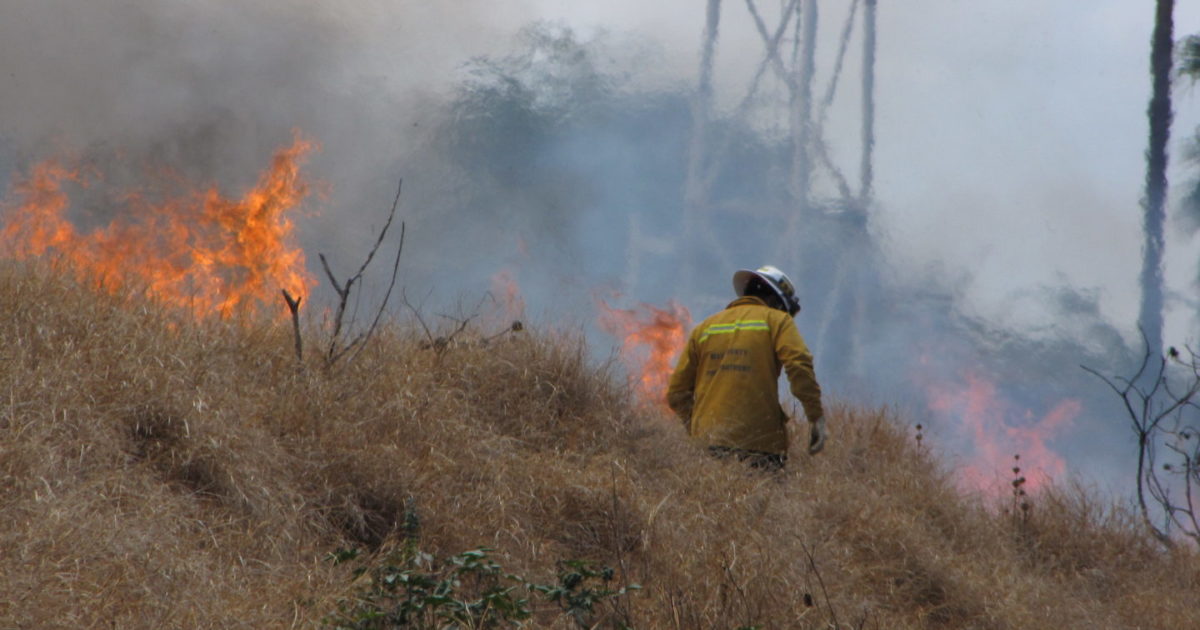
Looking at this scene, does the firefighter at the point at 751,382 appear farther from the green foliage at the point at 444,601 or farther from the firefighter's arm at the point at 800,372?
the green foliage at the point at 444,601

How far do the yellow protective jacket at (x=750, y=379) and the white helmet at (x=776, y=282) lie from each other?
0.64 feet

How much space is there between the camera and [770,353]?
23.1 feet

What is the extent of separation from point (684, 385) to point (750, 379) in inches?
25.3

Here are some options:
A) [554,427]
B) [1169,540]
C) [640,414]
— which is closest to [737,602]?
[554,427]

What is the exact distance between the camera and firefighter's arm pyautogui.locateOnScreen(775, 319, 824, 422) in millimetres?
6848

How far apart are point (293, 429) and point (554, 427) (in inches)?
77.4

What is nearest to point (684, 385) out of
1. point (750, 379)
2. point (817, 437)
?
point (750, 379)

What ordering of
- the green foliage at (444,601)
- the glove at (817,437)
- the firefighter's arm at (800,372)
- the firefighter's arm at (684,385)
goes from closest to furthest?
the green foliage at (444,601) → the firefighter's arm at (800,372) → the glove at (817,437) → the firefighter's arm at (684,385)


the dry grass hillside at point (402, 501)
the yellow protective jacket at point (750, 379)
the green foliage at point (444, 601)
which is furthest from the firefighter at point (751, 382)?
the green foliage at point (444, 601)

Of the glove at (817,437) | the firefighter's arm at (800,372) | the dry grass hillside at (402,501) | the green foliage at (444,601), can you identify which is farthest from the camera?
the glove at (817,437)

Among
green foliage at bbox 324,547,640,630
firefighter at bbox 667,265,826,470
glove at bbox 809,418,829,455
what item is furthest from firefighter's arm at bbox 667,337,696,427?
green foliage at bbox 324,547,640,630

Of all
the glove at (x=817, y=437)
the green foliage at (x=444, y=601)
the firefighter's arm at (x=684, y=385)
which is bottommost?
the glove at (x=817, y=437)

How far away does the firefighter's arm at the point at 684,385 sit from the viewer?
24.5 ft

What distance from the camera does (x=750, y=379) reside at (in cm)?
701
